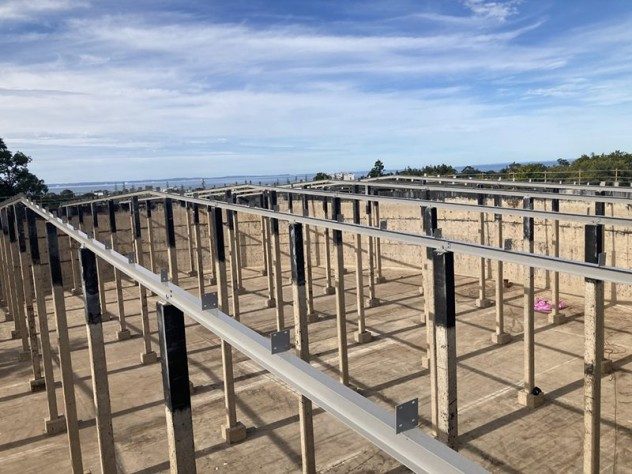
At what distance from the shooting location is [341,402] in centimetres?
262

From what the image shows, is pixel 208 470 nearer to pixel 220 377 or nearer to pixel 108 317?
pixel 220 377

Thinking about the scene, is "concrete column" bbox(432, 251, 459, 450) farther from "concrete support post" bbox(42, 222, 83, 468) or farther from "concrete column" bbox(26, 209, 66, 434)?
"concrete column" bbox(26, 209, 66, 434)

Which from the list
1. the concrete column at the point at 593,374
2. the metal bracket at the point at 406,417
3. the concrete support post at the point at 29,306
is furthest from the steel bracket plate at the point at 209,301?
the concrete support post at the point at 29,306

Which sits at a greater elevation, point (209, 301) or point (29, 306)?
point (209, 301)

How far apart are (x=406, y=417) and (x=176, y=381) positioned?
2286 millimetres

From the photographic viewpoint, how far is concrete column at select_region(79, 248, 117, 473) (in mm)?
6859

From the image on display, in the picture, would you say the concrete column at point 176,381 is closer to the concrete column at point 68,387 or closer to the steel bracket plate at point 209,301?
the steel bracket plate at point 209,301

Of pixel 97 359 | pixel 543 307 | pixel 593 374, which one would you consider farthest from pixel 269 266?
pixel 593 374

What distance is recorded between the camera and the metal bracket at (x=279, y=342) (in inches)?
123

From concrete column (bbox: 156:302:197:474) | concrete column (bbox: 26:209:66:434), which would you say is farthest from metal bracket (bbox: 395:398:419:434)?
concrete column (bbox: 26:209:66:434)

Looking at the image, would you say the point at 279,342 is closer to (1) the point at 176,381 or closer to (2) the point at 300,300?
(1) the point at 176,381

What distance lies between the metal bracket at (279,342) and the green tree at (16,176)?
1475 inches

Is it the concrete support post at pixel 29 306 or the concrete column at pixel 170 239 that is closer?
the concrete support post at pixel 29 306

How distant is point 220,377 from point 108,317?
8205 mm
